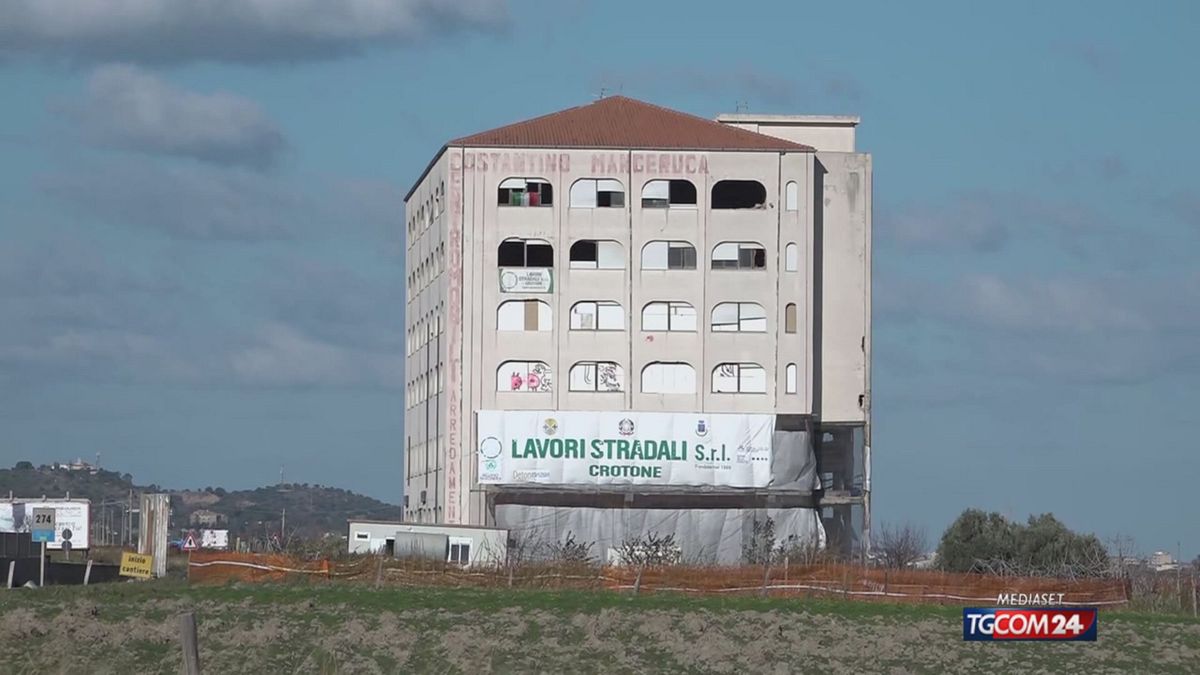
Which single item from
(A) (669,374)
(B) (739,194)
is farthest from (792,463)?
(B) (739,194)

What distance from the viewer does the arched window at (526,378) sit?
95.8 meters

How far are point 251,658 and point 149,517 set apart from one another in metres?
52.9

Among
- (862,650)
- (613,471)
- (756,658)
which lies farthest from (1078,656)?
(613,471)

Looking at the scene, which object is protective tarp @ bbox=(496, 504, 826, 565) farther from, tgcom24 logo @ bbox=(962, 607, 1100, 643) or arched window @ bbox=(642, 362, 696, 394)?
tgcom24 logo @ bbox=(962, 607, 1100, 643)

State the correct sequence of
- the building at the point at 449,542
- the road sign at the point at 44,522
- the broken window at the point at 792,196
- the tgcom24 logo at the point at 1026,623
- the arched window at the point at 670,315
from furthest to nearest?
the road sign at the point at 44,522, the broken window at the point at 792,196, the arched window at the point at 670,315, the building at the point at 449,542, the tgcom24 logo at the point at 1026,623

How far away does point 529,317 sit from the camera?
96.0m

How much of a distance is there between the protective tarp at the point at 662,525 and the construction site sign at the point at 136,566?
2514 centimetres

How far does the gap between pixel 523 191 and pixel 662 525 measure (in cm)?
1751

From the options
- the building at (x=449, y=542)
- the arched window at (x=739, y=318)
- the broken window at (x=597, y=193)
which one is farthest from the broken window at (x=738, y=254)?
the building at (x=449, y=542)

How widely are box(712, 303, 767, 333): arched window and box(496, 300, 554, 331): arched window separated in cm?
807

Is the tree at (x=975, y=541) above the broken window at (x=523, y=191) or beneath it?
beneath

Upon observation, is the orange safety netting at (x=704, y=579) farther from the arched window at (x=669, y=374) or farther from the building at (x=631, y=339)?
the arched window at (x=669, y=374)

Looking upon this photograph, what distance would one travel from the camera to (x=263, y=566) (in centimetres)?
6588

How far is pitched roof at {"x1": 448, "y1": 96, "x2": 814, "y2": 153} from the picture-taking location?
319ft
